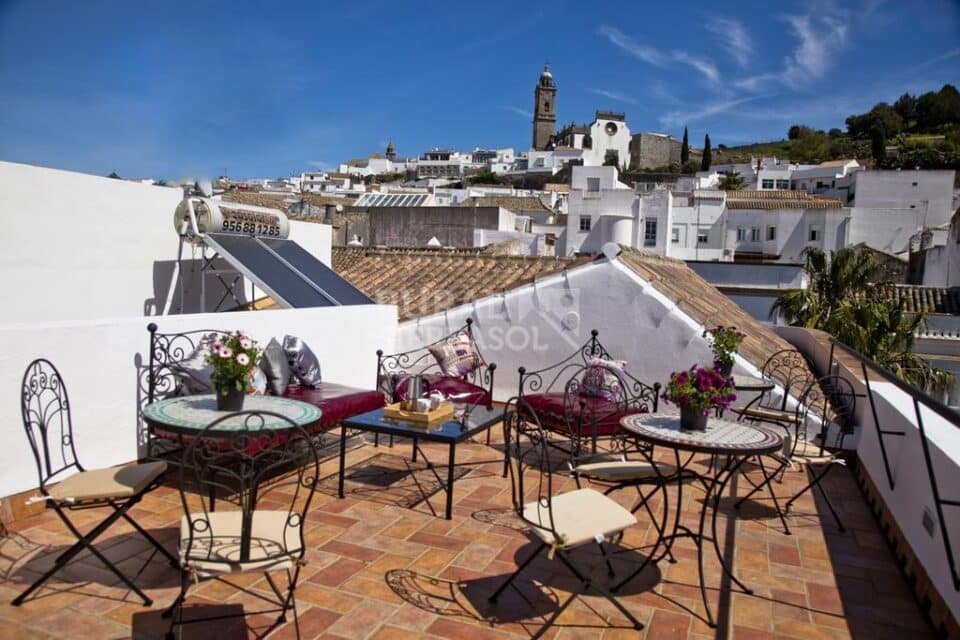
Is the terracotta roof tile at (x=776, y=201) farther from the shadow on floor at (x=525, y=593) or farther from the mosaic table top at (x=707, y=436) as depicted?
the shadow on floor at (x=525, y=593)

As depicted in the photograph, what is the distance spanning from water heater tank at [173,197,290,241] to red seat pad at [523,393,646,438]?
4.10 meters

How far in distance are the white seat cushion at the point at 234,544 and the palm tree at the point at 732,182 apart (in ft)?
178

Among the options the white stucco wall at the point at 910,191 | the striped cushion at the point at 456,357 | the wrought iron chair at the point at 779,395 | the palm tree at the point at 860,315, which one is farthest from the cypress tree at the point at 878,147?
the striped cushion at the point at 456,357

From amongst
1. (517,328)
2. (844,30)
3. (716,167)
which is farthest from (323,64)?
(716,167)

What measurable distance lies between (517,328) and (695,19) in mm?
6668

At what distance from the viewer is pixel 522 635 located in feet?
9.93

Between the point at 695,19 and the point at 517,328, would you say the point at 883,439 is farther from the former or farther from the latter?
the point at 695,19

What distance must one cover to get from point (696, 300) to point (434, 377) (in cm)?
371

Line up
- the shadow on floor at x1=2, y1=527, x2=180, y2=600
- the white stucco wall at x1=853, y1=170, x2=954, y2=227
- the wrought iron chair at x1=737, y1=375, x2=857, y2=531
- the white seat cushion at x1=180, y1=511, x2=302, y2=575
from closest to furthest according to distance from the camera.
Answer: the white seat cushion at x1=180, y1=511, x2=302, y2=575
the shadow on floor at x1=2, y1=527, x2=180, y2=600
the wrought iron chair at x1=737, y1=375, x2=857, y2=531
the white stucco wall at x1=853, y1=170, x2=954, y2=227

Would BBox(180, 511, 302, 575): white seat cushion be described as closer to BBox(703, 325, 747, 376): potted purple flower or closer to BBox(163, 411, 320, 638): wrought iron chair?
BBox(163, 411, 320, 638): wrought iron chair

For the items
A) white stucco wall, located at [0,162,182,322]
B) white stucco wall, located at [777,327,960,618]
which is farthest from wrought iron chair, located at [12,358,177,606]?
white stucco wall, located at [777,327,960,618]

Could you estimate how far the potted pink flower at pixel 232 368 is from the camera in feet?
11.9

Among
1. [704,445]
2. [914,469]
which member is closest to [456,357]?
[704,445]

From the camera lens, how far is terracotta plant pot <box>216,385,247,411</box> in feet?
12.2
